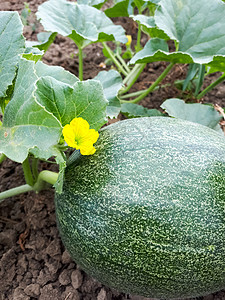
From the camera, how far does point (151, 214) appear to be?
134cm

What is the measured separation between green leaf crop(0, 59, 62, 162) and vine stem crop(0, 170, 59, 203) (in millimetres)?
425

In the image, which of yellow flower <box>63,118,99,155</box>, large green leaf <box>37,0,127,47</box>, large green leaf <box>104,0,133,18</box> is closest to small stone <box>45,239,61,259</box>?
yellow flower <box>63,118,99,155</box>

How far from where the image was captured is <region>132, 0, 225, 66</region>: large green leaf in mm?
1866

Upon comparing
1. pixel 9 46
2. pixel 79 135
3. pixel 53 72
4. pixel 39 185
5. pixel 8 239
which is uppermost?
pixel 9 46

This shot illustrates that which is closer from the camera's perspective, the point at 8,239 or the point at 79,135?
the point at 79,135

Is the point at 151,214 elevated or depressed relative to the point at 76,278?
elevated

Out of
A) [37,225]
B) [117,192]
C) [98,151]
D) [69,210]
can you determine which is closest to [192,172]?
[117,192]

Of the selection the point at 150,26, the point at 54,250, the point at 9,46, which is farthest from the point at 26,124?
the point at 150,26

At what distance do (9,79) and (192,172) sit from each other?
83cm

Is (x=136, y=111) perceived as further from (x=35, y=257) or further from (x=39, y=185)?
(x=35, y=257)

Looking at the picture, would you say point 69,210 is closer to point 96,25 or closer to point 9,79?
point 9,79

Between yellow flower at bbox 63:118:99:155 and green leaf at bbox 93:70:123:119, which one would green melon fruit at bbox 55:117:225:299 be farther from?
green leaf at bbox 93:70:123:119

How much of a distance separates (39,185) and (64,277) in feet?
1.59

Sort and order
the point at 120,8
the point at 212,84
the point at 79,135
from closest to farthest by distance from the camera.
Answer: the point at 79,135 → the point at 212,84 → the point at 120,8
